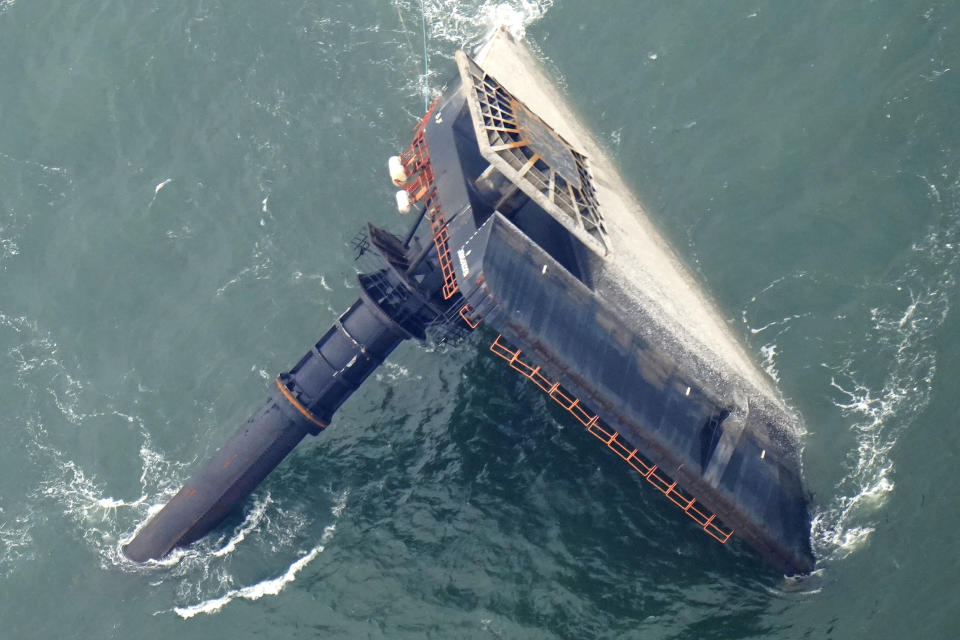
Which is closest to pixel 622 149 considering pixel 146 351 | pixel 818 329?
pixel 818 329

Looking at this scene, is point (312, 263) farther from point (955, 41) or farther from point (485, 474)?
point (955, 41)

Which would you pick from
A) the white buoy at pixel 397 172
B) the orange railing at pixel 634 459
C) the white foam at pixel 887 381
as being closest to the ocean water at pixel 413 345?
the white foam at pixel 887 381

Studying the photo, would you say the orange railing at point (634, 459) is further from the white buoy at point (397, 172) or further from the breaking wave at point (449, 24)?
the breaking wave at point (449, 24)

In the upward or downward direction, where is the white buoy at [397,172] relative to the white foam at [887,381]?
downward

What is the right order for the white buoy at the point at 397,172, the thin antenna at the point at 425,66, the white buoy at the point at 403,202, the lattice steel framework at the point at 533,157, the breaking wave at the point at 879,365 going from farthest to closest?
1. the thin antenna at the point at 425,66
2. the white buoy at the point at 397,172
3. the white buoy at the point at 403,202
4. the lattice steel framework at the point at 533,157
5. the breaking wave at the point at 879,365

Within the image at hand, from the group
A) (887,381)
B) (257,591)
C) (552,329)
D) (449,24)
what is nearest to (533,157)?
(552,329)

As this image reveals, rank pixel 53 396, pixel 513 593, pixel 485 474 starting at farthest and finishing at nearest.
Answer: pixel 53 396
pixel 485 474
pixel 513 593

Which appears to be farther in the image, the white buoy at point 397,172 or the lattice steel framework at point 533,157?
the white buoy at point 397,172
